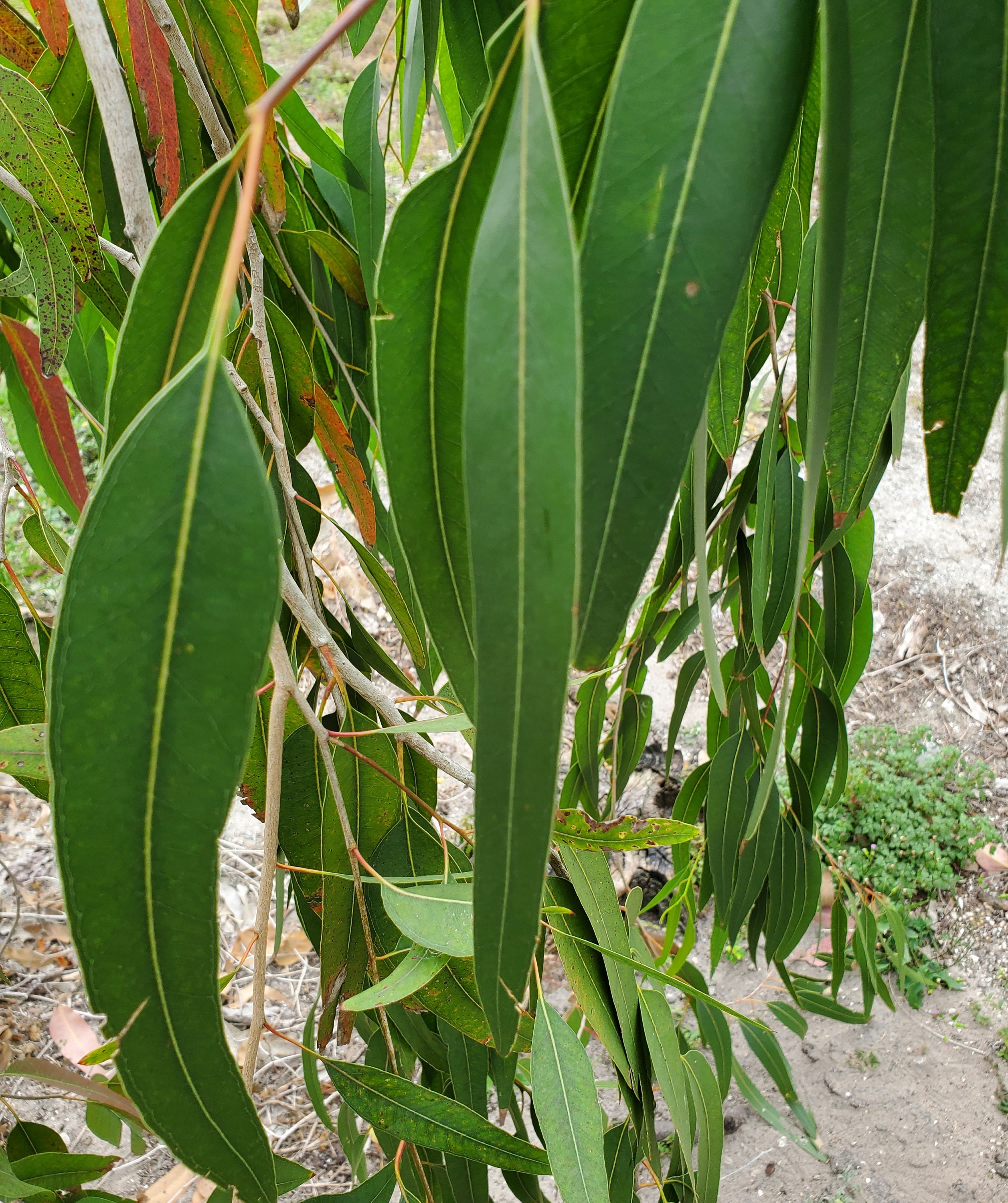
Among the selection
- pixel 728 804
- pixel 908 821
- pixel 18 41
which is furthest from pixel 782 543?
pixel 908 821

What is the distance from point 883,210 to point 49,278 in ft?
1.54

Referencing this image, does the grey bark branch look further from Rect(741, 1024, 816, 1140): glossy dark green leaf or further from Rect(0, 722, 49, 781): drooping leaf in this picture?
Rect(741, 1024, 816, 1140): glossy dark green leaf

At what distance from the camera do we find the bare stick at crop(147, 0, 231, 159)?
479mm

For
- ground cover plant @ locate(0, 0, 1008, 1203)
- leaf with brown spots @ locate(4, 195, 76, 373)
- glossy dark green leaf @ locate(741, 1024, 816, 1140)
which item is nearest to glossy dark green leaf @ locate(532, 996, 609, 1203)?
ground cover plant @ locate(0, 0, 1008, 1203)

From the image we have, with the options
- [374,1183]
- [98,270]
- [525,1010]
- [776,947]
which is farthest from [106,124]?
[776,947]

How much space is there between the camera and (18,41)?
70cm

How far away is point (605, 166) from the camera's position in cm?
22

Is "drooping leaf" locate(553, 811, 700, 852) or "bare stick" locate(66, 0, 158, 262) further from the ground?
"bare stick" locate(66, 0, 158, 262)

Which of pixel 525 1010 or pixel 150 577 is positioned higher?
pixel 150 577

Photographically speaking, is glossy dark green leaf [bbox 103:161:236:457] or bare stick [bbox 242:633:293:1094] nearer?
glossy dark green leaf [bbox 103:161:236:457]

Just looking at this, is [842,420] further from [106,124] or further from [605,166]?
[106,124]

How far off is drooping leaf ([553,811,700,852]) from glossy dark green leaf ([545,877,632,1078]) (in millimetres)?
68

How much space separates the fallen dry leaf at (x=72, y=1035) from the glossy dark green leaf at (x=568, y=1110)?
952 mm

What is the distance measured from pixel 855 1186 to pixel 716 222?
177 centimetres
